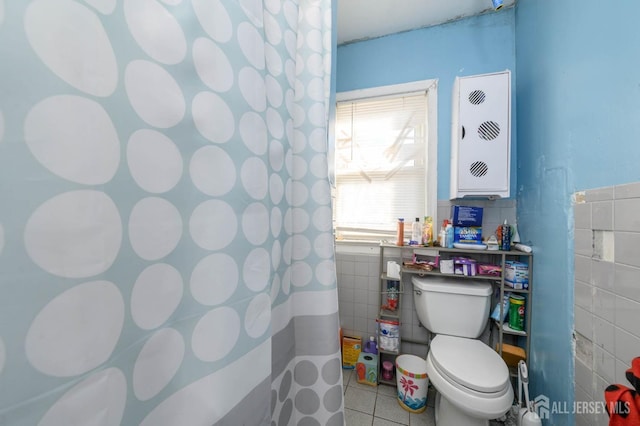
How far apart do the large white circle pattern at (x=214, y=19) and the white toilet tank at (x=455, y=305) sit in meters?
1.53

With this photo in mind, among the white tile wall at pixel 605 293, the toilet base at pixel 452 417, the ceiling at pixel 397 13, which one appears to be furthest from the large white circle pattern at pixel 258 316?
the ceiling at pixel 397 13

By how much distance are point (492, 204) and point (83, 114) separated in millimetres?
1895

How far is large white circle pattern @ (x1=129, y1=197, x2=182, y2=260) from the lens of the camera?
0.93 ft

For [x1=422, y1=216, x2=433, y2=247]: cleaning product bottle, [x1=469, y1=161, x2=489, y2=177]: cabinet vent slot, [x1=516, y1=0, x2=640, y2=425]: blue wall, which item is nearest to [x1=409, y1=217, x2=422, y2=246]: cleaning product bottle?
[x1=422, y1=216, x2=433, y2=247]: cleaning product bottle

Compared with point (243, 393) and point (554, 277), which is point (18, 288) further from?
point (554, 277)

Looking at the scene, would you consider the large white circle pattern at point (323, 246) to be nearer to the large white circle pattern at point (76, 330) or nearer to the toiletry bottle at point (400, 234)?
the large white circle pattern at point (76, 330)

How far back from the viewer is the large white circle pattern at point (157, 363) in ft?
0.92

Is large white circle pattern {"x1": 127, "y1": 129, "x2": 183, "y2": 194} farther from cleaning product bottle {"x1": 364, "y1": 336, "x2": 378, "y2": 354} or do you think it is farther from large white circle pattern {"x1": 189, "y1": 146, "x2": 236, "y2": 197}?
cleaning product bottle {"x1": 364, "y1": 336, "x2": 378, "y2": 354}

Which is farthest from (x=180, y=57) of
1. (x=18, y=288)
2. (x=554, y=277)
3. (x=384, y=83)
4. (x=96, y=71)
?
(x=384, y=83)

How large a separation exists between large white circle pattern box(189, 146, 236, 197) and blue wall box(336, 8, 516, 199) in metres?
1.61

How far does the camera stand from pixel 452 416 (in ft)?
3.68

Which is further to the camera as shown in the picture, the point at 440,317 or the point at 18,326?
the point at 440,317

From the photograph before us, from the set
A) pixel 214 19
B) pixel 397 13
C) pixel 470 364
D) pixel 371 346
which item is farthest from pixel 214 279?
pixel 397 13

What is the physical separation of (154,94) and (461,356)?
1537 millimetres
